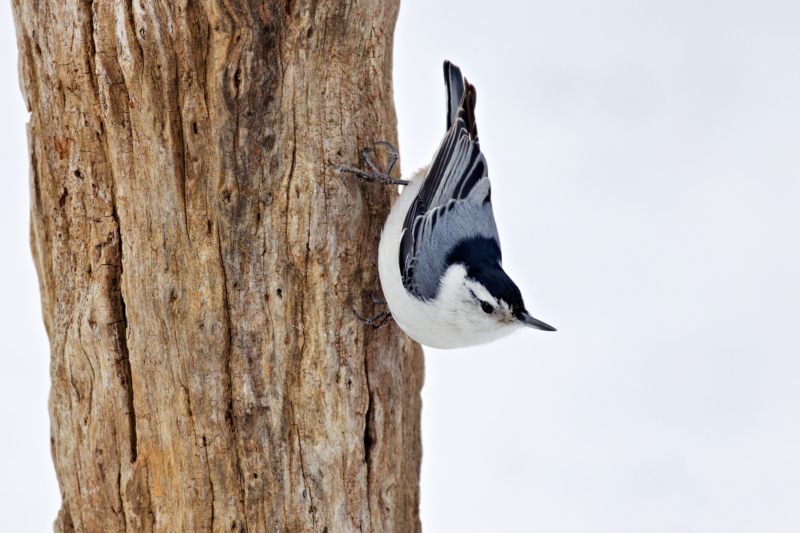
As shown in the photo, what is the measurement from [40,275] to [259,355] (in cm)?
94

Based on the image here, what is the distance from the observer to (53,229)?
2.32 m

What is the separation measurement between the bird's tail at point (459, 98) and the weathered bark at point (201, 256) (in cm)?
44

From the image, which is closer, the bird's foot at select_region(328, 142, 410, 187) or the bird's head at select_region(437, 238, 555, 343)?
the bird's head at select_region(437, 238, 555, 343)

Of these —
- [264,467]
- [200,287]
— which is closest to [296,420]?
[264,467]

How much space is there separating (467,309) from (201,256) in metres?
0.94

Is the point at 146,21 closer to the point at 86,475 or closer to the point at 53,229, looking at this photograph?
the point at 53,229

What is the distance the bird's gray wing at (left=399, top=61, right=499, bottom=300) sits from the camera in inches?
90.4

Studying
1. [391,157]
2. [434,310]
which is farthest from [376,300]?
[391,157]

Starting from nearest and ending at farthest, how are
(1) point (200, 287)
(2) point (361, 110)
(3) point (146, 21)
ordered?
1. (3) point (146, 21)
2. (1) point (200, 287)
3. (2) point (361, 110)

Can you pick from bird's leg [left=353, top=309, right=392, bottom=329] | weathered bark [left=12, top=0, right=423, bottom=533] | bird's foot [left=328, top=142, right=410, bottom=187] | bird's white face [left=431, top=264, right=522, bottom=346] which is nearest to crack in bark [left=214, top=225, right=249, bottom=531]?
weathered bark [left=12, top=0, right=423, bottom=533]

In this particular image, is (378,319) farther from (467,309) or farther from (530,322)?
(530,322)

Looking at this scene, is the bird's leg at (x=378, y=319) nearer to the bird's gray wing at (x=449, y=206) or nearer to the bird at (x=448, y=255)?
the bird at (x=448, y=255)

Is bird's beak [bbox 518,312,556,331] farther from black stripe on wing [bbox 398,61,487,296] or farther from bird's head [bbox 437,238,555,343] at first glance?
black stripe on wing [bbox 398,61,487,296]

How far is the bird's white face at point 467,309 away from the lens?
2.19m
